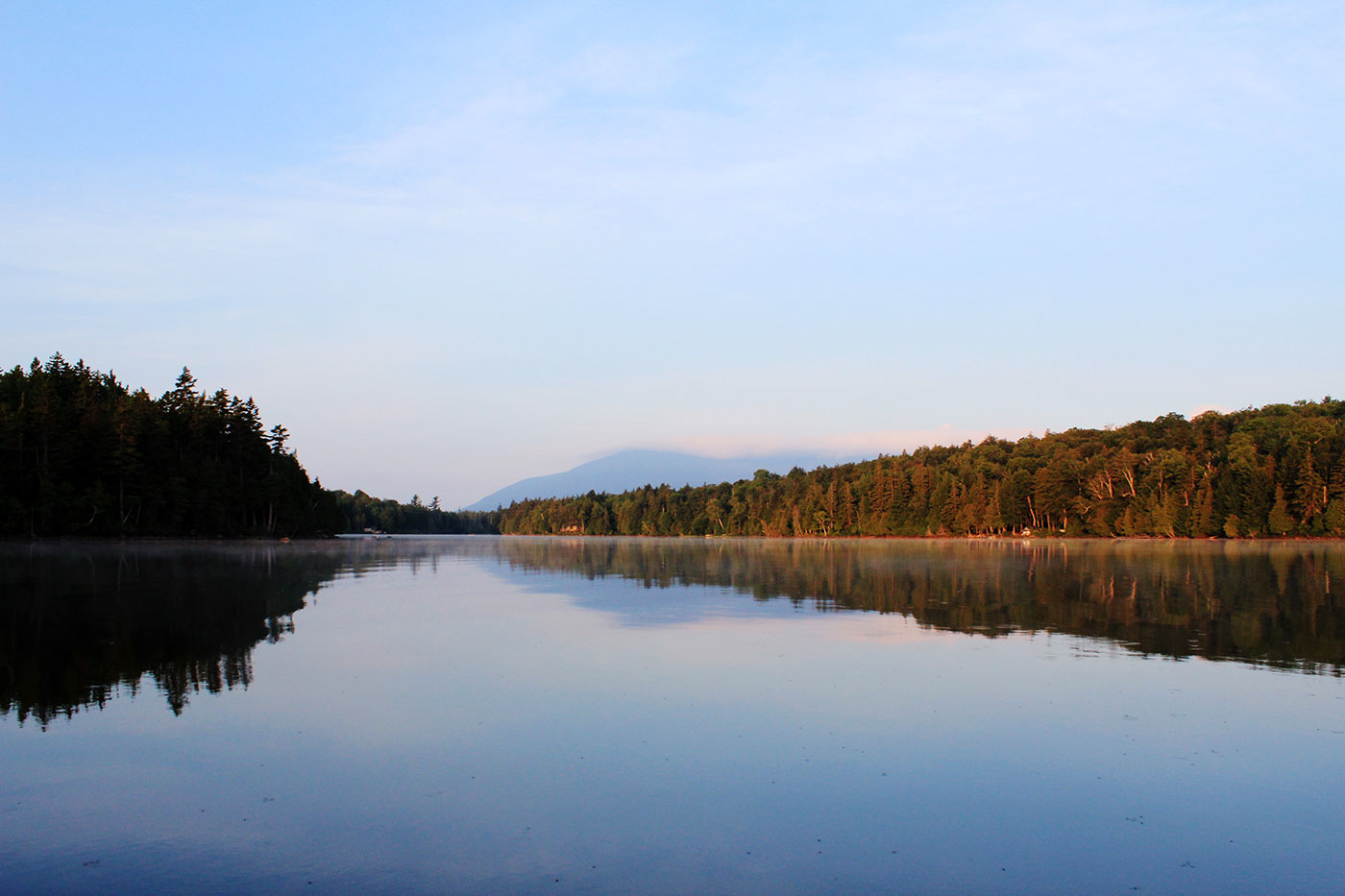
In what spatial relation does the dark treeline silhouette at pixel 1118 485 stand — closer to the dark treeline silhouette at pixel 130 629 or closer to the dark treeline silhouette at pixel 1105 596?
the dark treeline silhouette at pixel 1105 596

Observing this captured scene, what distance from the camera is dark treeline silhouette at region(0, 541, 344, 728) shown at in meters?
13.4

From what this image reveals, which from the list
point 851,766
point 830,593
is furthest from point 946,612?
point 851,766

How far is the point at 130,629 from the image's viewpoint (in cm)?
1967

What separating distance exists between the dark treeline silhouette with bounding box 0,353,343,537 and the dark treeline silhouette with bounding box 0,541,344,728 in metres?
36.1

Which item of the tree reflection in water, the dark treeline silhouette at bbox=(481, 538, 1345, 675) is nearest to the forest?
the tree reflection in water

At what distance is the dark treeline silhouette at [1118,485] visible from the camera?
10762 centimetres

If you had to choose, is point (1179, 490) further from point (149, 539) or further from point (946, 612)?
point (149, 539)

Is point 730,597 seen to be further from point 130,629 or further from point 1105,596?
point 130,629

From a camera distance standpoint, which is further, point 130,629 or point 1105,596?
point 1105,596

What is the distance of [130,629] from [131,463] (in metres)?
65.5

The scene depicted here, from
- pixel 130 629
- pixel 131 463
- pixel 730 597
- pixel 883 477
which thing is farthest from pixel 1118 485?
pixel 130 629

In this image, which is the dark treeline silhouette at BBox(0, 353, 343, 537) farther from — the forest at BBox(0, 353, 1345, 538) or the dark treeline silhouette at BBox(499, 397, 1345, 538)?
the dark treeline silhouette at BBox(499, 397, 1345, 538)

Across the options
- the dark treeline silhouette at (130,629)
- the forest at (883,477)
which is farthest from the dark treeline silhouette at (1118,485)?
the dark treeline silhouette at (130,629)

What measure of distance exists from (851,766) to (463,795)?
404 centimetres
